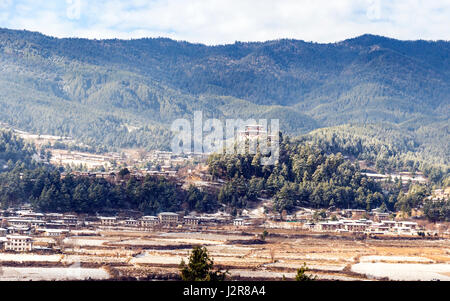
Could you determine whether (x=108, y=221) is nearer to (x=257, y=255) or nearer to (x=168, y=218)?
(x=168, y=218)

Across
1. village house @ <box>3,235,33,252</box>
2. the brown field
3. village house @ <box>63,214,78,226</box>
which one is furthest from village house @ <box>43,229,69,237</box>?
village house @ <box>3,235,33,252</box>

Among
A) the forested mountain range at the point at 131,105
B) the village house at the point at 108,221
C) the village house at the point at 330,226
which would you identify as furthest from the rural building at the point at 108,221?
the forested mountain range at the point at 131,105

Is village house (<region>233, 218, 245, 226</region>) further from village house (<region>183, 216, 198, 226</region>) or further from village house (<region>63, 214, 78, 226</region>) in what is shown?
village house (<region>63, 214, 78, 226</region>)

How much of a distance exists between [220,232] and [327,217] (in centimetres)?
1146

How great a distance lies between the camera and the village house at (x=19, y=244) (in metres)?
43.2

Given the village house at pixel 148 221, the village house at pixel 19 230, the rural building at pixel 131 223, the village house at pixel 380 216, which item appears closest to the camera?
the village house at pixel 19 230

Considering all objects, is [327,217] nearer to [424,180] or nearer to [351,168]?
[351,168]

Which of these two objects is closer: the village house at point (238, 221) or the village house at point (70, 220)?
the village house at point (70, 220)

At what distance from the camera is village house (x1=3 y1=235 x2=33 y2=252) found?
43156 mm

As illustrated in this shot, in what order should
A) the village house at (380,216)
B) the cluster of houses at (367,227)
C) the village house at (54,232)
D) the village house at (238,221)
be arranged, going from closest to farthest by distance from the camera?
the village house at (54,232) → the cluster of houses at (367,227) → the village house at (238,221) → the village house at (380,216)

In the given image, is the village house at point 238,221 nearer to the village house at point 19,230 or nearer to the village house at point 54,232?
the village house at point 54,232

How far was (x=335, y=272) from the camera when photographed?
38438 millimetres
